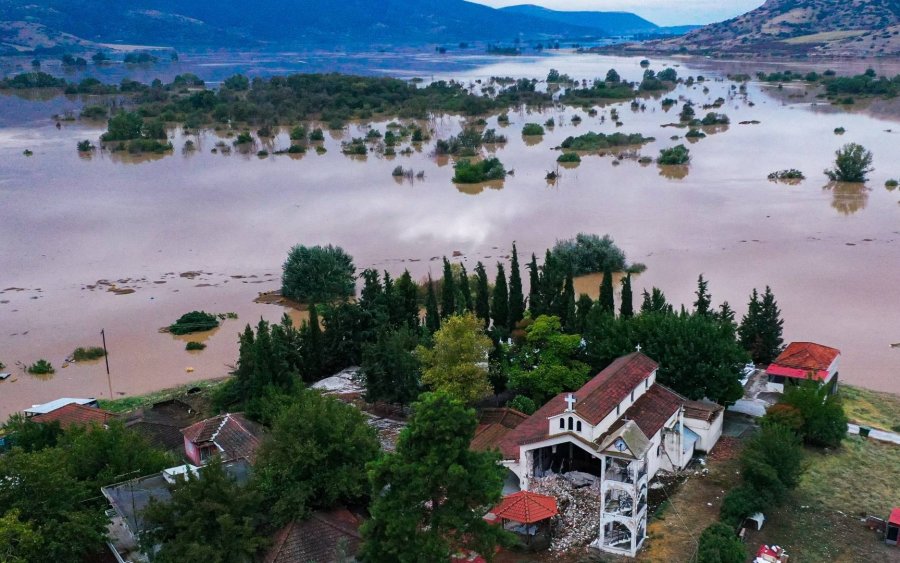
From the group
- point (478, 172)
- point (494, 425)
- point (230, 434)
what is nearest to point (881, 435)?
point (494, 425)

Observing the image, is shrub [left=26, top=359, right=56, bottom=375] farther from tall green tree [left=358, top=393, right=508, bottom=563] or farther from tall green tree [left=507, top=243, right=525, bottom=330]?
tall green tree [left=358, top=393, right=508, bottom=563]

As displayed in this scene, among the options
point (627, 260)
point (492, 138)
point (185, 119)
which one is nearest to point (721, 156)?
point (492, 138)

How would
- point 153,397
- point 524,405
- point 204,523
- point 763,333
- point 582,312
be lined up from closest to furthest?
point 204,523
point 524,405
point 763,333
point 582,312
point 153,397

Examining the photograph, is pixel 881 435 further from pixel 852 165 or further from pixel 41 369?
pixel 852 165

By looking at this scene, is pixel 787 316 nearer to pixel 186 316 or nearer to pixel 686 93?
pixel 186 316

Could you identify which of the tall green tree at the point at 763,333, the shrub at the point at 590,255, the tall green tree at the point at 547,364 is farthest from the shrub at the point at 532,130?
the tall green tree at the point at 547,364

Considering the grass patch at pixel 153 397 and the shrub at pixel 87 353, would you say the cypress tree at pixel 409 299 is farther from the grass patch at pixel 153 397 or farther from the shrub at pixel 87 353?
the shrub at pixel 87 353
